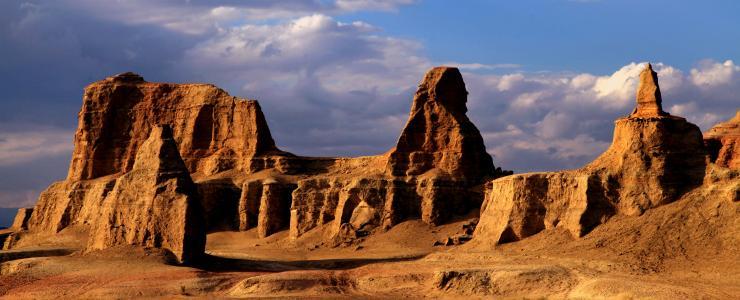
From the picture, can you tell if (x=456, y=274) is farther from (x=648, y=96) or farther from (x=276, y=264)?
(x=276, y=264)

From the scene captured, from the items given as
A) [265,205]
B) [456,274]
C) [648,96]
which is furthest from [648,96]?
[265,205]

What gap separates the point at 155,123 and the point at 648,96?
163 feet

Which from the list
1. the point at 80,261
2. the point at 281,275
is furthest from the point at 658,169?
the point at 80,261

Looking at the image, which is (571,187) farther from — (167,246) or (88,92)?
(88,92)

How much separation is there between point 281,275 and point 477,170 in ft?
90.0

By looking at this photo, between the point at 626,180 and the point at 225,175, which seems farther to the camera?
the point at 225,175

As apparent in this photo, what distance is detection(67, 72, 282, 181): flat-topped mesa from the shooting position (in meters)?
101

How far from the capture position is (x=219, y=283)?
200 ft

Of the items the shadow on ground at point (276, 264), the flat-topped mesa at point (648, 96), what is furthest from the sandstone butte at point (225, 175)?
the flat-topped mesa at point (648, 96)

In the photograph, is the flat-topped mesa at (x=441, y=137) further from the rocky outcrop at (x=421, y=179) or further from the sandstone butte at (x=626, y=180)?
the sandstone butte at (x=626, y=180)

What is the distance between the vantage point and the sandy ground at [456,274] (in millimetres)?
53844

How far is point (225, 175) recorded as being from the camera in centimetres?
9862

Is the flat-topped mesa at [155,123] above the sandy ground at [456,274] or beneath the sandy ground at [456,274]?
above

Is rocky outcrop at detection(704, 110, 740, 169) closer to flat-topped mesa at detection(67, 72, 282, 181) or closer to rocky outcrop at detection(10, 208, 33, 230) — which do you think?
flat-topped mesa at detection(67, 72, 282, 181)
